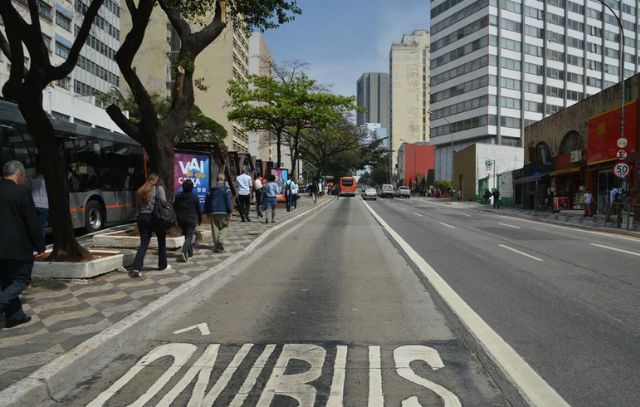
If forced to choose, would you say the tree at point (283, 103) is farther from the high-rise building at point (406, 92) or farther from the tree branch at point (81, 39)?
the high-rise building at point (406, 92)

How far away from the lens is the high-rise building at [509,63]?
246ft

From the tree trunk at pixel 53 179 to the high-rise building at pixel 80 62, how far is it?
2856 centimetres

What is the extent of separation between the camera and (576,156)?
32.0m

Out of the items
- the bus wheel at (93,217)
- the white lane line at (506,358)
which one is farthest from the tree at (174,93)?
the white lane line at (506,358)

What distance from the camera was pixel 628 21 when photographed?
90.1 m

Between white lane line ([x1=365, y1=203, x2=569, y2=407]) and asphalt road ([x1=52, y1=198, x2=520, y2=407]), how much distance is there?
173 millimetres

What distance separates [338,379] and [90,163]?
13.7 m

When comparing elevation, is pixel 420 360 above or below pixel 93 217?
below

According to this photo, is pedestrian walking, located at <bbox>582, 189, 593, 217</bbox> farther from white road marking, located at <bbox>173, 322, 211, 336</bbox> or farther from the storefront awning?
white road marking, located at <bbox>173, 322, 211, 336</bbox>

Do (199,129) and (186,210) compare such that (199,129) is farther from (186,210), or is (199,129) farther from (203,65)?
(186,210)

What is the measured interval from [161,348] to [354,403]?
87.4 inches

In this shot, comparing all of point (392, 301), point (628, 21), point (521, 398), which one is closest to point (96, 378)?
point (521, 398)

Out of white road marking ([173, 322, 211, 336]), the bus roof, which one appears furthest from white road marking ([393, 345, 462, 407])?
the bus roof

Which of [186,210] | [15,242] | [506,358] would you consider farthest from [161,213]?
[506,358]
